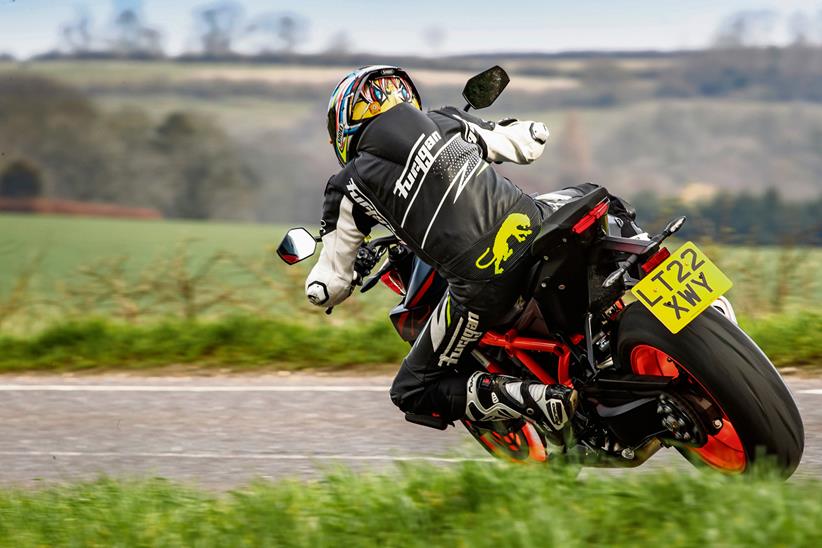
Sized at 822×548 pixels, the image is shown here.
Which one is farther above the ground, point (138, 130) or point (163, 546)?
point (163, 546)

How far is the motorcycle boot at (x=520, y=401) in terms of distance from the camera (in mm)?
4617

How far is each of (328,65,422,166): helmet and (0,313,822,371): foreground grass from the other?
3495 millimetres

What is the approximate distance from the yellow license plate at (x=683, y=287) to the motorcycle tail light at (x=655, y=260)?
0.06 m

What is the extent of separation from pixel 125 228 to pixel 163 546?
50.2 ft

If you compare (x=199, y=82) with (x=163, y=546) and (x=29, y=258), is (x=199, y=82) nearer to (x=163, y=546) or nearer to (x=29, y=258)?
(x=29, y=258)

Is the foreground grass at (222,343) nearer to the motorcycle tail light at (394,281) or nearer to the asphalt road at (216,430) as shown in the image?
the asphalt road at (216,430)

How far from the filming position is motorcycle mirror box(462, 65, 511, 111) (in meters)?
4.96

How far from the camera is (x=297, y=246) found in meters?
4.77

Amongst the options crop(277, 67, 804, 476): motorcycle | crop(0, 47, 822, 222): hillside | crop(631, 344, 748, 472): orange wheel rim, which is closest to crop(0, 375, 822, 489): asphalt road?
crop(277, 67, 804, 476): motorcycle

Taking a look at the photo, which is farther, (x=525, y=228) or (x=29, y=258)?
(x=29, y=258)

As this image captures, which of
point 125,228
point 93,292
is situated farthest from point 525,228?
point 125,228

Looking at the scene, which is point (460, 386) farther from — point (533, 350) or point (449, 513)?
point (449, 513)

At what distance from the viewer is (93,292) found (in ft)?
32.9

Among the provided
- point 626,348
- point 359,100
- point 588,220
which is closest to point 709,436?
point 626,348
